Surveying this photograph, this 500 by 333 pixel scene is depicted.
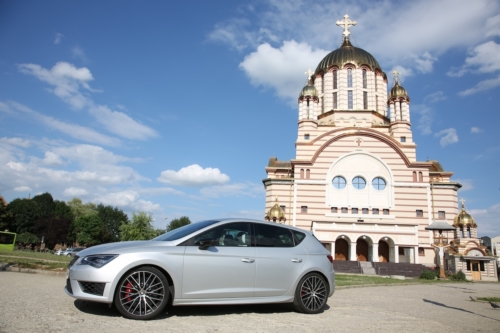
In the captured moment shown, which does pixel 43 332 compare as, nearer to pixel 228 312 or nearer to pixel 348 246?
pixel 228 312

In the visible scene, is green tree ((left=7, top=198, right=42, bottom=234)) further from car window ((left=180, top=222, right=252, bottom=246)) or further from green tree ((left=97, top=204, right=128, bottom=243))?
car window ((left=180, top=222, right=252, bottom=246))

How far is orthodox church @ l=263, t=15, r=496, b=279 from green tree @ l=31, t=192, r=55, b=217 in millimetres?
Result: 44027

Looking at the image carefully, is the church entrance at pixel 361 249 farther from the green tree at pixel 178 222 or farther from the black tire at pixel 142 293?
the green tree at pixel 178 222

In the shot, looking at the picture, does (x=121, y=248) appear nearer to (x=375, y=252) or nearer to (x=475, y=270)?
(x=375, y=252)

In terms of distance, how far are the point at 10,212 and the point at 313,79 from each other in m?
49.1

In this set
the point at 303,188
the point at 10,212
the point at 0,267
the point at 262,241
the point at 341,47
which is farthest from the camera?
the point at 10,212

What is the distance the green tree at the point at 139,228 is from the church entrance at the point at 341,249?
87.3 feet

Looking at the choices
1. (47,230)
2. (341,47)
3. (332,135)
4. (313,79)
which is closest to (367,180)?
(332,135)

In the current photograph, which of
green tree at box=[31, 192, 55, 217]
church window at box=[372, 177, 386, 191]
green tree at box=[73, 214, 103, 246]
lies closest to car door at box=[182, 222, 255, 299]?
church window at box=[372, 177, 386, 191]

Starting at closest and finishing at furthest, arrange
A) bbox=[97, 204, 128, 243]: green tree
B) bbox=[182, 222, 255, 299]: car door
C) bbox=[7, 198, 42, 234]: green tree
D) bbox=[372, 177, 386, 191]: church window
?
bbox=[182, 222, 255, 299]: car door → bbox=[372, 177, 386, 191]: church window → bbox=[7, 198, 42, 234]: green tree → bbox=[97, 204, 128, 243]: green tree

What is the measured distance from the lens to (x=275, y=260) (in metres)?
6.75

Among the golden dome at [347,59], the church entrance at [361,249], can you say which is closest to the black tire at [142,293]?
the church entrance at [361,249]

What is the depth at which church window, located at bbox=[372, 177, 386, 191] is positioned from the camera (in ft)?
120

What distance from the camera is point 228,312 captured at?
21.0ft
